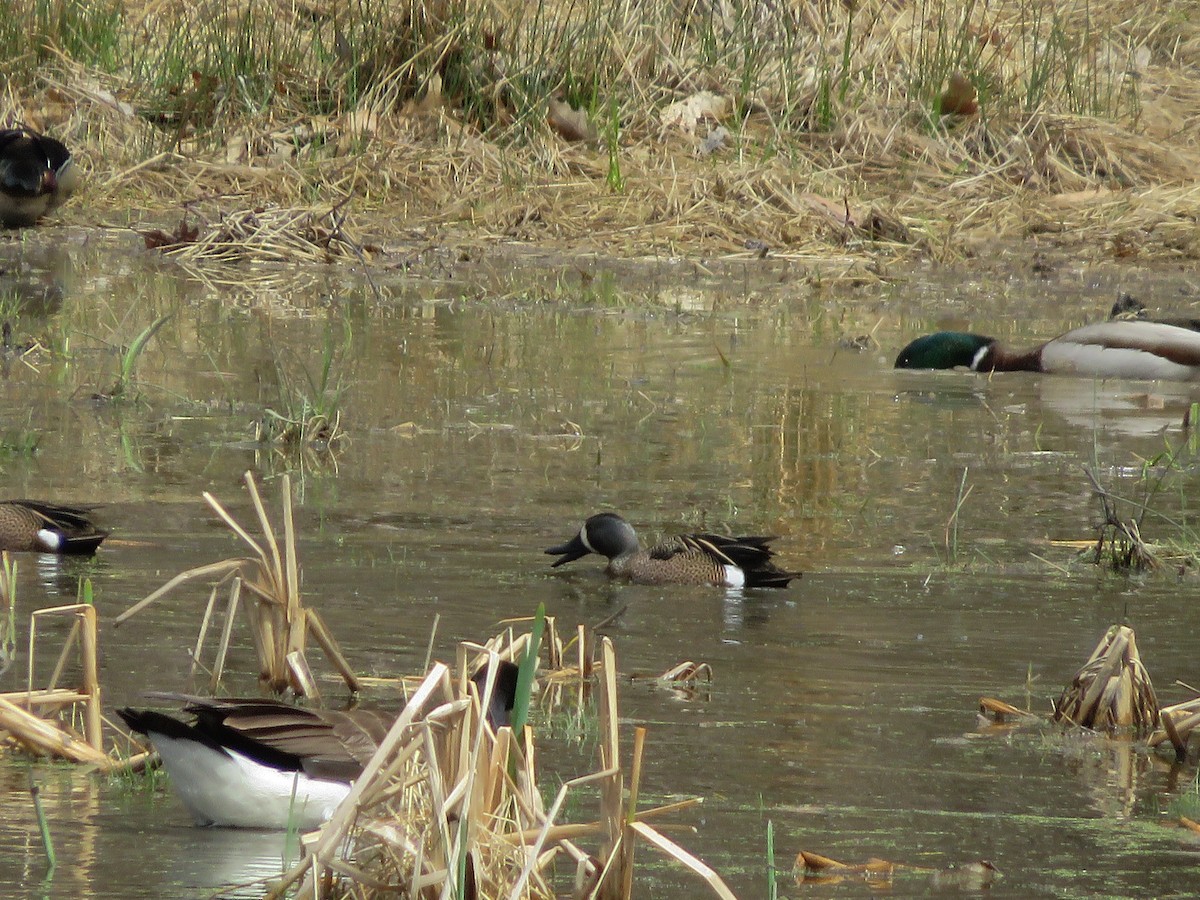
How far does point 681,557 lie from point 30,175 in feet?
27.8

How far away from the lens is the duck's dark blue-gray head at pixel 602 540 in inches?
227

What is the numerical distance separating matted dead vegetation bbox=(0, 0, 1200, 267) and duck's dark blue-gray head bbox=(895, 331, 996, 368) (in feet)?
10.9

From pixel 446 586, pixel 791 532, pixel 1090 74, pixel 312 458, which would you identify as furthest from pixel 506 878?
pixel 1090 74

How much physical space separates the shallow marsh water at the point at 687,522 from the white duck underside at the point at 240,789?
53 mm

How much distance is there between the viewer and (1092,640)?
520 cm

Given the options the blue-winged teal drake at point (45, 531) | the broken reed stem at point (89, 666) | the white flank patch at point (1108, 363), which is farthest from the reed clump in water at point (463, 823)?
the white flank patch at point (1108, 363)

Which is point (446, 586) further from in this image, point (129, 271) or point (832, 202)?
point (832, 202)

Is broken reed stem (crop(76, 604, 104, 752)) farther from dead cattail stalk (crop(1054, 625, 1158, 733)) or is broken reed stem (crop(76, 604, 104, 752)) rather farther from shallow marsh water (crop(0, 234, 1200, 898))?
dead cattail stalk (crop(1054, 625, 1158, 733))

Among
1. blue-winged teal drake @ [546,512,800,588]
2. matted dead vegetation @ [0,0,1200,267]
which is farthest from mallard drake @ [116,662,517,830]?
matted dead vegetation @ [0,0,1200,267]

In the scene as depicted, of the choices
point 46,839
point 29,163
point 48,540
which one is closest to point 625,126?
point 29,163

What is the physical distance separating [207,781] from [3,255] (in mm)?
10086

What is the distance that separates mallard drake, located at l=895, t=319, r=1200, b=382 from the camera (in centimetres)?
1045

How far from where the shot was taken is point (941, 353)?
10.1 m

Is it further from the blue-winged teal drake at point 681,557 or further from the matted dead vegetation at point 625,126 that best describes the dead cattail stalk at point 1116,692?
the matted dead vegetation at point 625,126
